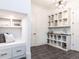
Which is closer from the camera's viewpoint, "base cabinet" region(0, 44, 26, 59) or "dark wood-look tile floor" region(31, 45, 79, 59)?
"base cabinet" region(0, 44, 26, 59)

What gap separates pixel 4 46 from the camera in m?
3.12

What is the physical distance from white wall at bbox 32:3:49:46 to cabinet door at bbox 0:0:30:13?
241 cm

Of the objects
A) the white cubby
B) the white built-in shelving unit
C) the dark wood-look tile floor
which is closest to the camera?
the dark wood-look tile floor

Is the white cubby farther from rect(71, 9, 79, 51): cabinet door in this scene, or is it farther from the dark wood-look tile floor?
the dark wood-look tile floor

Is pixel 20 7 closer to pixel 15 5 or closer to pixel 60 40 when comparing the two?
pixel 15 5

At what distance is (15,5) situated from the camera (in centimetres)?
335

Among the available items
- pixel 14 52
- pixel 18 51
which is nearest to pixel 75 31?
pixel 18 51

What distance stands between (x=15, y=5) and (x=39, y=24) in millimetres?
3354

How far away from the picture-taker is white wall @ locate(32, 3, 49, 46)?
6.22m

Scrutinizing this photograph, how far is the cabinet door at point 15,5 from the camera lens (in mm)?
3020

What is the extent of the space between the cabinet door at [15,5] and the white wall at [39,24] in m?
2.41

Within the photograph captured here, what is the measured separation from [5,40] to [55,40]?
136 inches

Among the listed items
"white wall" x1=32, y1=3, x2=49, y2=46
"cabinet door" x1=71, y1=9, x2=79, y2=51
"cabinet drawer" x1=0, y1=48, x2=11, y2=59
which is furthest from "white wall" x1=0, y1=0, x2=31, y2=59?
"cabinet door" x1=71, y1=9, x2=79, y2=51

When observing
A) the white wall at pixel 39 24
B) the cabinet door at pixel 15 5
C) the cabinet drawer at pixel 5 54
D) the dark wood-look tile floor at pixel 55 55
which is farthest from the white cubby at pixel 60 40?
the cabinet drawer at pixel 5 54
